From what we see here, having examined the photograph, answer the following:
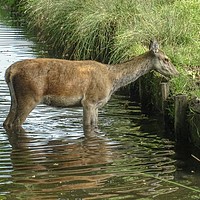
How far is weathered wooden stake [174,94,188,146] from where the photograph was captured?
13484mm

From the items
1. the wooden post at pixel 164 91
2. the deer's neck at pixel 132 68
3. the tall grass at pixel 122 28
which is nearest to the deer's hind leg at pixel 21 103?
the deer's neck at pixel 132 68

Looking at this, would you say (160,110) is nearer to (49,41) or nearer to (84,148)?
(84,148)

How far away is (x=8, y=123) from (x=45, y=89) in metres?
0.95

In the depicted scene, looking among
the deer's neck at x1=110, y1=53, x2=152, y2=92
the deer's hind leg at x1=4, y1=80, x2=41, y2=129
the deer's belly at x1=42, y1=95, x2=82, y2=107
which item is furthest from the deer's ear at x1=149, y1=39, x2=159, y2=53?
the deer's hind leg at x1=4, y1=80, x2=41, y2=129

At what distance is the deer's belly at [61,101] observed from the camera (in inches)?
559

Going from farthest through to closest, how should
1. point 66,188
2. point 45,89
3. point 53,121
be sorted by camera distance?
point 53,121, point 45,89, point 66,188

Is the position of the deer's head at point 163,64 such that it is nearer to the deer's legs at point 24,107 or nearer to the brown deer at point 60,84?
the brown deer at point 60,84

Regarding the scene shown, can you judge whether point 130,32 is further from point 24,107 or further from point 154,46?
point 24,107

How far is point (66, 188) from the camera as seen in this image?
10.8m

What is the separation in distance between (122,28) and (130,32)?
856 millimetres

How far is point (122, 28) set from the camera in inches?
750

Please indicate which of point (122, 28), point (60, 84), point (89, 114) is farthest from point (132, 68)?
point (122, 28)

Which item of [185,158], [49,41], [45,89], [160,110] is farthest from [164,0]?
[185,158]

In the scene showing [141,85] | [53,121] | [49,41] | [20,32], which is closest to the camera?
[53,121]
